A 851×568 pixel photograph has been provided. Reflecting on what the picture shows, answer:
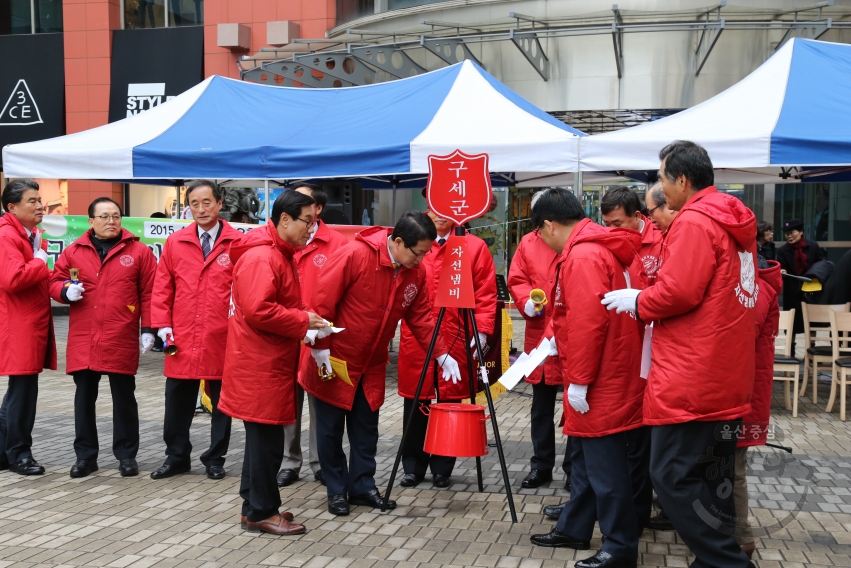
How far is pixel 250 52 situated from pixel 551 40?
22.0 ft

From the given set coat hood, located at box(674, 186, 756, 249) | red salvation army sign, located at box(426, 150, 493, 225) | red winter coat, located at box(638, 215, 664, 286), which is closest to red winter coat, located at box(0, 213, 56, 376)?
red salvation army sign, located at box(426, 150, 493, 225)

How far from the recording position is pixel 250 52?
18.2m

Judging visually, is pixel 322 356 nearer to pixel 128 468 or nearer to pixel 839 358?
pixel 128 468

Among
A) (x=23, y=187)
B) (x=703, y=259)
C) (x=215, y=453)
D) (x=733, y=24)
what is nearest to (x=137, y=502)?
(x=215, y=453)

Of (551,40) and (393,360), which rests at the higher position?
(551,40)

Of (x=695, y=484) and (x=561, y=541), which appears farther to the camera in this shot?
(x=561, y=541)

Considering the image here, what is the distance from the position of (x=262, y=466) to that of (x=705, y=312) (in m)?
2.46

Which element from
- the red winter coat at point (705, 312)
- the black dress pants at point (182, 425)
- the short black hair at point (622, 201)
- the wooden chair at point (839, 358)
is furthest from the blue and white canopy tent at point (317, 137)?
the red winter coat at point (705, 312)

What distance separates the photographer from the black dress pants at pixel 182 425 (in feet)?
19.4

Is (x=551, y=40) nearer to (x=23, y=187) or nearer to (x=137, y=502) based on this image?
(x=23, y=187)

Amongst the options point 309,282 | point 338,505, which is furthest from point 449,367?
point 309,282

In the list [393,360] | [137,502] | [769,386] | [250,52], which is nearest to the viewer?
[769,386]

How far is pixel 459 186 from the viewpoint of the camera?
5262 mm

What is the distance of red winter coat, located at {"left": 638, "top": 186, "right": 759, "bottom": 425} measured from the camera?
3.68 m
